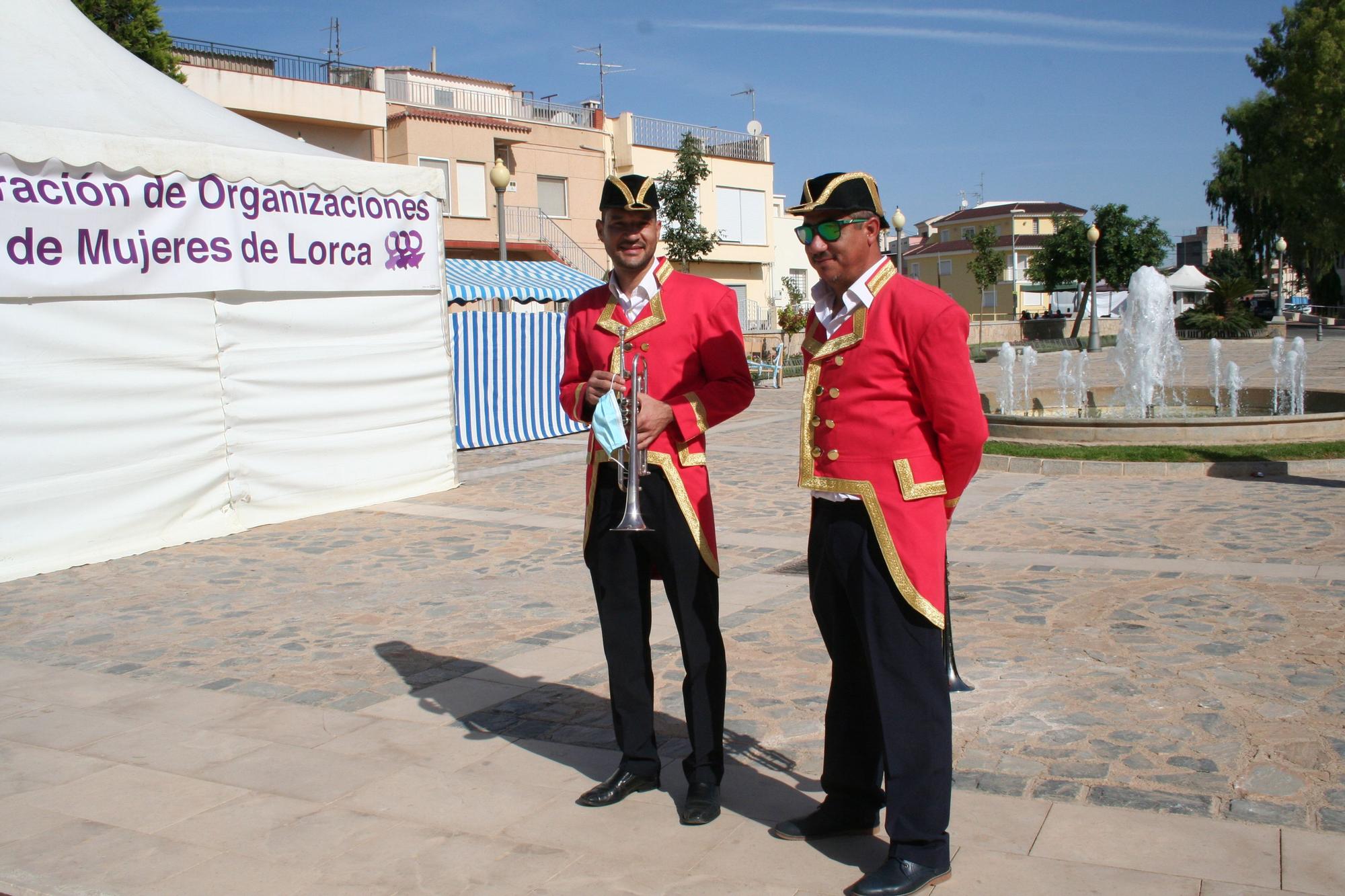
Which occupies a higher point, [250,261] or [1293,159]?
[1293,159]

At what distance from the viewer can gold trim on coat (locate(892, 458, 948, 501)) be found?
3.38 m

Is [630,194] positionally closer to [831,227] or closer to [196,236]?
[831,227]

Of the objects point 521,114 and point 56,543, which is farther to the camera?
point 521,114

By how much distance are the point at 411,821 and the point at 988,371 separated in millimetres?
26566

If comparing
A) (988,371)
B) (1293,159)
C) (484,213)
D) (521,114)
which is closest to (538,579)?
(988,371)

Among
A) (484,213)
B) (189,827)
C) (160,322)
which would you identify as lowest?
(189,827)

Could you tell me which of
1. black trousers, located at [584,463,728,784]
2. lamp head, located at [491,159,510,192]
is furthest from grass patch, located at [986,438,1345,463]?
black trousers, located at [584,463,728,784]

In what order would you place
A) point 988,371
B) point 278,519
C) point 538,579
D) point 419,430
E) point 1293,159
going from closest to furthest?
1. point 538,579
2. point 278,519
3. point 419,430
4. point 988,371
5. point 1293,159

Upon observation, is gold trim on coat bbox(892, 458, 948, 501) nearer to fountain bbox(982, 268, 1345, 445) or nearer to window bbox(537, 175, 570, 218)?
fountain bbox(982, 268, 1345, 445)

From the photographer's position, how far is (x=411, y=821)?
4.05m

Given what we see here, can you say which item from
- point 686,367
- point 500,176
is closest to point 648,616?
point 686,367

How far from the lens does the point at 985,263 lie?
63.8 metres

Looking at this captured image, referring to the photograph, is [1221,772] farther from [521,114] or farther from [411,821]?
[521,114]

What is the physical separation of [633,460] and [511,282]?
14.5m
